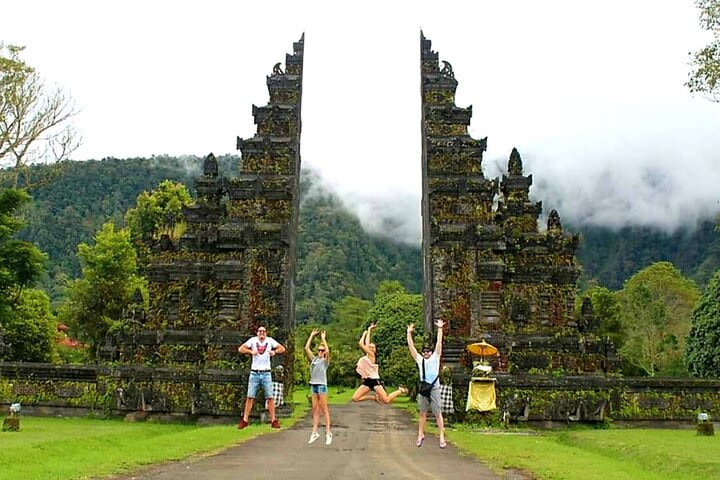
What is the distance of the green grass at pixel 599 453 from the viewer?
11672mm

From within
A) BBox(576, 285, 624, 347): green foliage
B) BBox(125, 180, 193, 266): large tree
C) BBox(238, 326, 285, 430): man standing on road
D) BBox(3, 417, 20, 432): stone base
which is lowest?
BBox(3, 417, 20, 432): stone base

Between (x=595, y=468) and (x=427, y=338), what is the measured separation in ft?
42.3

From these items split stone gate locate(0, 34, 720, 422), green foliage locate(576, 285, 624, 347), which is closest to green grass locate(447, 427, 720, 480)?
split stone gate locate(0, 34, 720, 422)

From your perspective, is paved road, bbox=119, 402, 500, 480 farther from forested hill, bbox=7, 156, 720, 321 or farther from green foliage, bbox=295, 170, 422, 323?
green foliage, bbox=295, 170, 422, 323

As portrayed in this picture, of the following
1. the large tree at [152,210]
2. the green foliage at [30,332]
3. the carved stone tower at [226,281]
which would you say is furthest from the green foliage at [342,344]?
the carved stone tower at [226,281]

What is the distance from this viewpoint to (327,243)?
108125mm

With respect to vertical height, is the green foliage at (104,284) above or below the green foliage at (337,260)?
below

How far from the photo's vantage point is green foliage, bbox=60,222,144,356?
143ft

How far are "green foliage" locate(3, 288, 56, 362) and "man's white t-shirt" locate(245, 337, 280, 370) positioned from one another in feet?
90.7

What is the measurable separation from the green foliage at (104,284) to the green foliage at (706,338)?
31.1m

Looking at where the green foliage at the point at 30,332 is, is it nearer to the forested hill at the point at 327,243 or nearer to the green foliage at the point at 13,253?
the green foliage at the point at 13,253

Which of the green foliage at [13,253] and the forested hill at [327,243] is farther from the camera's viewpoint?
the forested hill at [327,243]

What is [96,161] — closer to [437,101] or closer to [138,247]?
[138,247]

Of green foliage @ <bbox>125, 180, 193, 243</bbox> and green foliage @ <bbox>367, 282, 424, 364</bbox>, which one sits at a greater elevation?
green foliage @ <bbox>125, 180, 193, 243</bbox>
